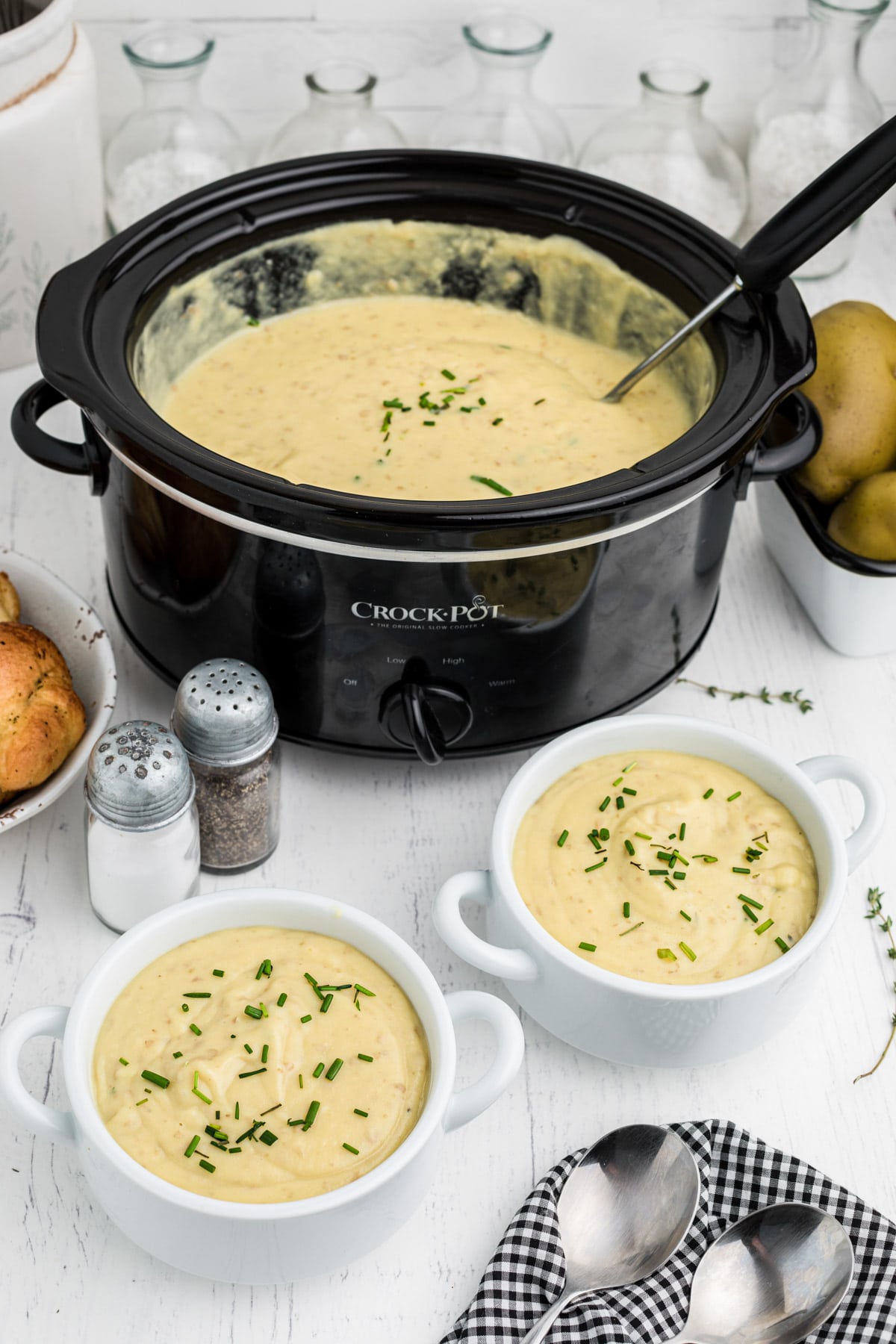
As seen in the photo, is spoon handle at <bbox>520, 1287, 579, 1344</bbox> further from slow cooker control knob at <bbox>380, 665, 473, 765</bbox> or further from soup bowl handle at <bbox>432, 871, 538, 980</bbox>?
slow cooker control knob at <bbox>380, 665, 473, 765</bbox>

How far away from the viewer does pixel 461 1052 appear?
119 centimetres

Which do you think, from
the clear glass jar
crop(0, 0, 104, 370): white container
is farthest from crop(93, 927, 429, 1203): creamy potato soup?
the clear glass jar

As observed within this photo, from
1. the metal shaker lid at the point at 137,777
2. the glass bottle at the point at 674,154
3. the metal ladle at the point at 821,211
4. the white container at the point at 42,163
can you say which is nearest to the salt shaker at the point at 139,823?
the metal shaker lid at the point at 137,777

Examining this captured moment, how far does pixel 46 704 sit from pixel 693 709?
65 cm

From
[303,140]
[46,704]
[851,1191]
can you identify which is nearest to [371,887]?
[46,704]

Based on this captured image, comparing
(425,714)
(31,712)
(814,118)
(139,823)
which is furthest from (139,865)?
(814,118)

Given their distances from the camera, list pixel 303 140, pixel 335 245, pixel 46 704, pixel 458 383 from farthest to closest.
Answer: pixel 303 140 → pixel 335 245 → pixel 458 383 → pixel 46 704

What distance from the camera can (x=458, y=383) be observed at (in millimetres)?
1486

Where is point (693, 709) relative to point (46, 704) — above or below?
below

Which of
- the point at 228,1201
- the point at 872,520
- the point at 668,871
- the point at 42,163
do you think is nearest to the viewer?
the point at 228,1201

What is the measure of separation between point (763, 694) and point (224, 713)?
602mm

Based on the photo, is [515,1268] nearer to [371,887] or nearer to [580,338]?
[371,887]

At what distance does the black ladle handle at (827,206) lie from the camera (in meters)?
1.29

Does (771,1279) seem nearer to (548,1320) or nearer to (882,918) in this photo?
(548,1320)
